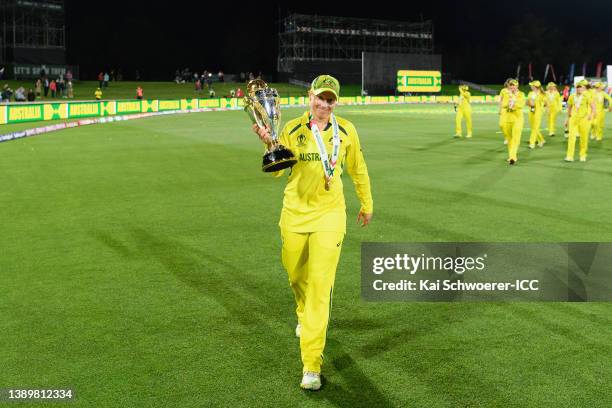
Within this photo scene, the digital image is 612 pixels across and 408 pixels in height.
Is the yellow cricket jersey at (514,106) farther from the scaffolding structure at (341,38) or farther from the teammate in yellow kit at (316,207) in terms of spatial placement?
the scaffolding structure at (341,38)


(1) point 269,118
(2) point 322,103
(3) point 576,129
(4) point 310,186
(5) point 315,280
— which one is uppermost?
(2) point 322,103

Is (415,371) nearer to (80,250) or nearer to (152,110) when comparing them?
(80,250)

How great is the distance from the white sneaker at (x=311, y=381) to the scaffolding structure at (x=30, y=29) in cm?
6545

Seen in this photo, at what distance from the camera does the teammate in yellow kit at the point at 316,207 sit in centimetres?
476

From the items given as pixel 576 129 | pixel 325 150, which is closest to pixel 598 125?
pixel 576 129

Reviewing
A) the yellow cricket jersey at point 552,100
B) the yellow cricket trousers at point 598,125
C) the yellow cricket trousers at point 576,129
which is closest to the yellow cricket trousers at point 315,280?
the yellow cricket trousers at point 576,129

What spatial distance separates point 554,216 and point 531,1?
118693 millimetres

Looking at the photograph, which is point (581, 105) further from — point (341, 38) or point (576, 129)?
point (341, 38)

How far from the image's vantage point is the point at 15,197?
41.2 feet

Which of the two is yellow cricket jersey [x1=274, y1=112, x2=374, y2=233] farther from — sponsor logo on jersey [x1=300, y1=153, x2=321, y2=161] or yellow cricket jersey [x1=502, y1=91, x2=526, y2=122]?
yellow cricket jersey [x1=502, y1=91, x2=526, y2=122]

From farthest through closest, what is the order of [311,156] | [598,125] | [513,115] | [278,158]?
[598,125] → [513,115] → [311,156] → [278,158]

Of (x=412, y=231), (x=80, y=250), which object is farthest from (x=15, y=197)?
(x=412, y=231)

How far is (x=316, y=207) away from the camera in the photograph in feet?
16.2

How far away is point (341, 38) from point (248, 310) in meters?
76.8
